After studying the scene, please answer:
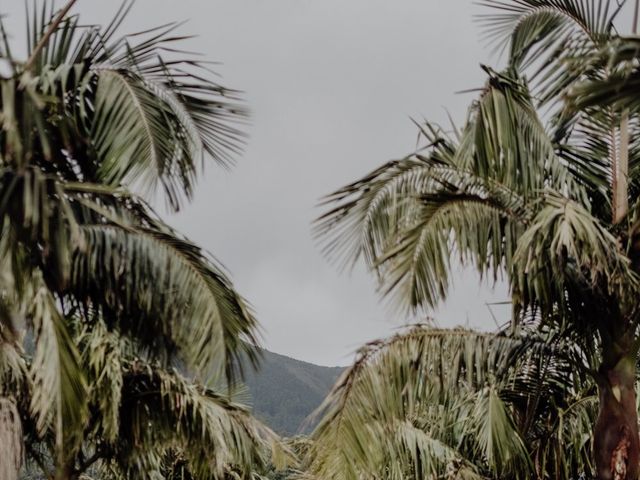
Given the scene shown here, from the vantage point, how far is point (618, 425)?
6199 millimetres

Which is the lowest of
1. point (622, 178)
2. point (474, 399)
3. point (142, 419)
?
point (142, 419)

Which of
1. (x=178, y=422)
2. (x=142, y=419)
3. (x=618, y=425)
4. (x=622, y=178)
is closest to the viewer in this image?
(x=618, y=425)

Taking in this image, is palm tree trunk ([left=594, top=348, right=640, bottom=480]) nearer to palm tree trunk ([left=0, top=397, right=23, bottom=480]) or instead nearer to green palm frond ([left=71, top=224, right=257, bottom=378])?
green palm frond ([left=71, top=224, right=257, bottom=378])

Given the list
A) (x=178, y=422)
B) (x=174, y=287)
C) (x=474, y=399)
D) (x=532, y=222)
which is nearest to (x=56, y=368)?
(x=174, y=287)

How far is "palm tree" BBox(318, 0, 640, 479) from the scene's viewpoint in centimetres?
607

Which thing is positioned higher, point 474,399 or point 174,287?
point 174,287

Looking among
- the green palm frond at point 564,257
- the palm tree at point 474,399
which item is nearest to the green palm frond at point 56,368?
the palm tree at point 474,399

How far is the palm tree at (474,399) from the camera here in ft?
21.4

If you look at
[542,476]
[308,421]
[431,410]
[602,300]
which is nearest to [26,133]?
[308,421]

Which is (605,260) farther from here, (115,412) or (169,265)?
(115,412)

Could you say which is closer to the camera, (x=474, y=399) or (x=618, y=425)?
(x=618, y=425)

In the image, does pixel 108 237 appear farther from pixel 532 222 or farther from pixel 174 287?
pixel 532 222

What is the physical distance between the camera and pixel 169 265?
5758mm

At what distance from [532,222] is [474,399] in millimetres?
3909
